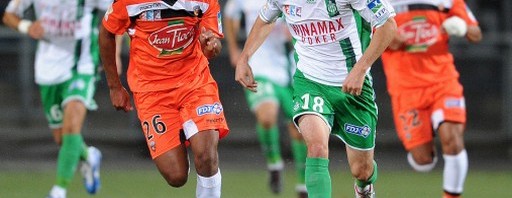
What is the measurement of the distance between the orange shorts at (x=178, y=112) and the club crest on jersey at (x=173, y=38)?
0.89ft

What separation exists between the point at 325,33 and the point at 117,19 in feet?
4.93

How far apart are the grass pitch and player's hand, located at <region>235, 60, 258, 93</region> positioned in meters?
4.04

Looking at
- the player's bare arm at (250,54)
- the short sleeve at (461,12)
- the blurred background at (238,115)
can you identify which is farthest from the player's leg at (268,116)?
the player's bare arm at (250,54)

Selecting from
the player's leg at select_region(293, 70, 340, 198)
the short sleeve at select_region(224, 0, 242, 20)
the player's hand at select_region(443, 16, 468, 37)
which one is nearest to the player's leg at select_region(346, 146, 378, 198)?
the player's leg at select_region(293, 70, 340, 198)

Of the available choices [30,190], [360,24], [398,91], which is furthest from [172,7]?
[30,190]

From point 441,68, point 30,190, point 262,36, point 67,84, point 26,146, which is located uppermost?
point 262,36

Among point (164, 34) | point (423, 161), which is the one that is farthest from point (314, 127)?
point (423, 161)

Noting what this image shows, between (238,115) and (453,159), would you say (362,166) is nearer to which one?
(453,159)

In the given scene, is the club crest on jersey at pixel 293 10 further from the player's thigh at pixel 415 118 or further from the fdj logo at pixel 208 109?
the player's thigh at pixel 415 118

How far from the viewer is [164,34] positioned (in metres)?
9.68

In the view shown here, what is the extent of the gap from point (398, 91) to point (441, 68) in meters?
0.46

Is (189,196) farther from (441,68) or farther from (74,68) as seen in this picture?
(441,68)

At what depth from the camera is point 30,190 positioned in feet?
46.4

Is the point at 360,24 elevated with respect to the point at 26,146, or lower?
elevated
